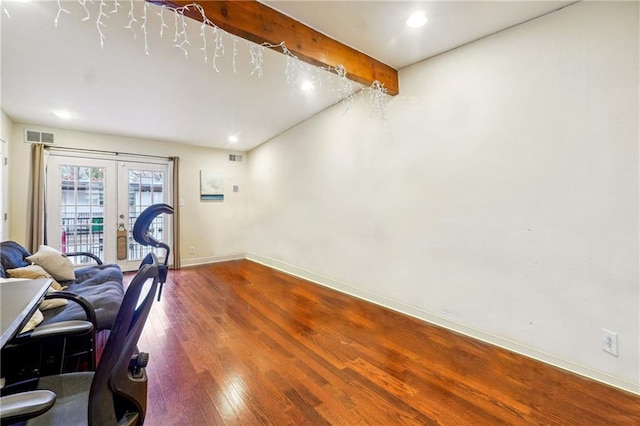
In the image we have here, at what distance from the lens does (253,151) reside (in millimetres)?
6031

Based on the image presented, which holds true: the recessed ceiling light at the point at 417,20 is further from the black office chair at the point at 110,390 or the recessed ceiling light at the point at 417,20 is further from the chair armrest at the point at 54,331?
the chair armrest at the point at 54,331

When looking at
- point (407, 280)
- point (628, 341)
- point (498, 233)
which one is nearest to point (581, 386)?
point (628, 341)

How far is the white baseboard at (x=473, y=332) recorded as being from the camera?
5.84 ft

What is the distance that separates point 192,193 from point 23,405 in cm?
534

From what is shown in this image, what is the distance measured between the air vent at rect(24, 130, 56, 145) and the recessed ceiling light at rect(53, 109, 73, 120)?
0.64 meters

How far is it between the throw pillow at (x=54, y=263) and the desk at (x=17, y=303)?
145 centimetres

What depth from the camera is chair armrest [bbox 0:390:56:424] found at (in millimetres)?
616

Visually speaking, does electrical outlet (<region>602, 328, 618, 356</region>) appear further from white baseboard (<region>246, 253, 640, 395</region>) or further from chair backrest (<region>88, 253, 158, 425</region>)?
chair backrest (<region>88, 253, 158, 425</region>)

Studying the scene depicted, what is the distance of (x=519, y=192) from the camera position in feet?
7.09

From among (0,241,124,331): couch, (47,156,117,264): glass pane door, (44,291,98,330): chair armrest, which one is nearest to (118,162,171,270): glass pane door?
(47,156,117,264): glass pane door

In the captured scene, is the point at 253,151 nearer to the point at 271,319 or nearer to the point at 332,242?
the point at 332,242

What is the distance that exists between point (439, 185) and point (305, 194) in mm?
2260

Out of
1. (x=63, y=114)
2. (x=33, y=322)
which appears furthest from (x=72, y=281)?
(x=63, y=114)

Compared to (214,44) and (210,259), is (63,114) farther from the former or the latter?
(210,259)
